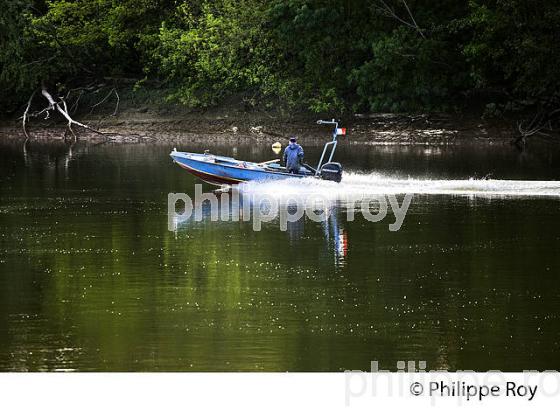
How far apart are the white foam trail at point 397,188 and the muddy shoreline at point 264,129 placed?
1682 cm

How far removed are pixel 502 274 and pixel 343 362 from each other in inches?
219

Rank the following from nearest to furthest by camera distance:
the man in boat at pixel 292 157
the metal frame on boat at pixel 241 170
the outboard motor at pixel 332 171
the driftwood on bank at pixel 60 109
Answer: the outboard motor at pixel 332 171 → the metal frame on boat at pixel 241 170 → the man in boat at pixel 292 157 → the driftwood on bank at pixel 60 109

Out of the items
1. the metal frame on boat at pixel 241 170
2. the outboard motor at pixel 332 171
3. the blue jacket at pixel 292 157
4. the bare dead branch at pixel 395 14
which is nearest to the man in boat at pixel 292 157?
the blue jacket at pixel 292 157

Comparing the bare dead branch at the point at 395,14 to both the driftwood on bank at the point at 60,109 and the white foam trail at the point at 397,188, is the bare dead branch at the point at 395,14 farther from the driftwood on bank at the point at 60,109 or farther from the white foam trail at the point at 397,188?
the white foam trail at the point at 397,188

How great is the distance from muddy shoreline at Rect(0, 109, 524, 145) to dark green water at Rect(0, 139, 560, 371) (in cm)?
1816

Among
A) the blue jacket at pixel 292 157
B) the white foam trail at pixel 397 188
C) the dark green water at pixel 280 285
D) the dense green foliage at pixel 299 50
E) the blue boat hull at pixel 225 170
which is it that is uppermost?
the dense green foliage at pixel 299 50

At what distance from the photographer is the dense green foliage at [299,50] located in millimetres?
44312

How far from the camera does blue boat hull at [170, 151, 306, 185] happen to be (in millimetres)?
29859

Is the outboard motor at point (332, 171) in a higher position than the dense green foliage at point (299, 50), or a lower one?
lower

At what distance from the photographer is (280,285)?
17047mm

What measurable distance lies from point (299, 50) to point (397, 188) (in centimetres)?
2110

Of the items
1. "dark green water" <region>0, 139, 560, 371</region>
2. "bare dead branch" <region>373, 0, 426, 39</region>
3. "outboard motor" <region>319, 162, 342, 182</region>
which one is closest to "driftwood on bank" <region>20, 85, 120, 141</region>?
"bare dead branch" <region>373, 0, 426, 39</region>

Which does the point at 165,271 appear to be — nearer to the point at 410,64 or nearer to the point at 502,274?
the point at 502,274

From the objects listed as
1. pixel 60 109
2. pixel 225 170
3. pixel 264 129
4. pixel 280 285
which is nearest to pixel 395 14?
pixel 264 129
